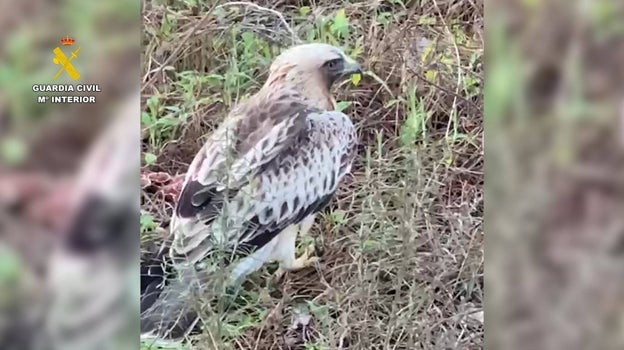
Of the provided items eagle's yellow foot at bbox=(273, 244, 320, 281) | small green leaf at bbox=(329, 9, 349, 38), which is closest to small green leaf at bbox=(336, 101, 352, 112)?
small green leaf at bbox=(329, 9, 349, 38)

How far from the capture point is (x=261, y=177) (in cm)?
103

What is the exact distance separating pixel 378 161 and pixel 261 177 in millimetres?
196

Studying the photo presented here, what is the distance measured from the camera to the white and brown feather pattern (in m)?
1.02

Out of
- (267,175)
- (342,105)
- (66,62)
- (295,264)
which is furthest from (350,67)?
(66,62)

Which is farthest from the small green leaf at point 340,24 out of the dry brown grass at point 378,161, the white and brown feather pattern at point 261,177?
the white and brown feather pattern at point 261,177

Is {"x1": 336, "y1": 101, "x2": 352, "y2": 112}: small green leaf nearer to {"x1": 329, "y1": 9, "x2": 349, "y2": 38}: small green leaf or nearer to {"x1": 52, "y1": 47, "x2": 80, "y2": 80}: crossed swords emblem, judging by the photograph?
{"x1": 329, "y1": 9, "x2": 349, "y2": 38}: small green leaf

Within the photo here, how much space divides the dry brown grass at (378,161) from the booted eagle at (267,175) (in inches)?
1.0

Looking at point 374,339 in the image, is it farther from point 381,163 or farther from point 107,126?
point 107,126

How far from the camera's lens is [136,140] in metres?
1.02

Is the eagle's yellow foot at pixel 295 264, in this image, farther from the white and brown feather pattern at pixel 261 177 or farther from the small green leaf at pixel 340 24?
the small green leaf at pixel 340 24

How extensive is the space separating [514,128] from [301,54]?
1.25 feet

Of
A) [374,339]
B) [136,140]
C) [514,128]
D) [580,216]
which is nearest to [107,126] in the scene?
[136,140]

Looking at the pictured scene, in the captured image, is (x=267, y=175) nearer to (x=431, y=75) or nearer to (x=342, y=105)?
(x=342, y=105)

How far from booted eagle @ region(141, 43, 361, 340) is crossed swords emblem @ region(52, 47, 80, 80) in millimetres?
236
